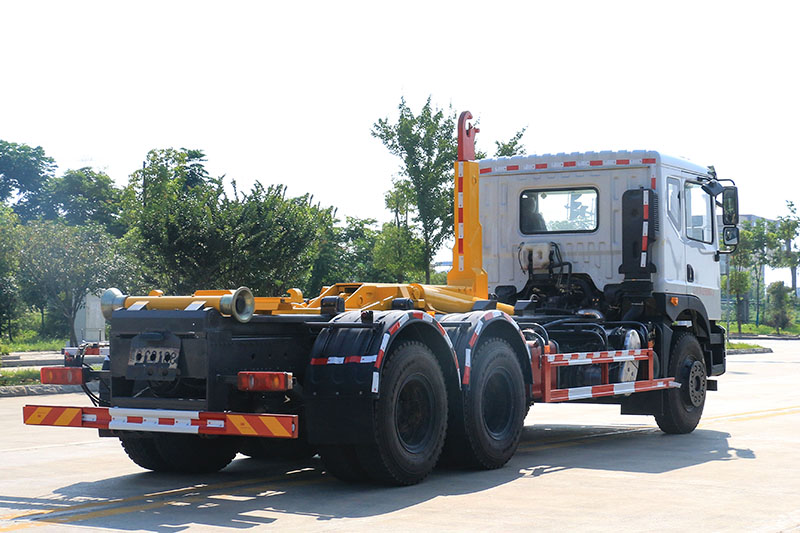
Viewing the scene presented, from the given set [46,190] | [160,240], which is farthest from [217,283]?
[46,190]

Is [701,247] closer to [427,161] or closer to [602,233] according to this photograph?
[602,233]

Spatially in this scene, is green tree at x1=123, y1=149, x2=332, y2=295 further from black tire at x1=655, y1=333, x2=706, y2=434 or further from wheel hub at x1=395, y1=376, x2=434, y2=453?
wheel hub at x1=395, y1=376, x2=434, y2=453

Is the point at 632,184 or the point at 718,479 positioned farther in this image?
the point at 632,184

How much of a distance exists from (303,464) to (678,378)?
5.15m

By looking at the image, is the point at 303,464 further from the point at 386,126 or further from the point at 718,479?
the point at 386,126

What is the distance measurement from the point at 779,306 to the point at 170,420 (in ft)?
226

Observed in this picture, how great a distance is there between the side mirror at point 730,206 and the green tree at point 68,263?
2270 centimetres

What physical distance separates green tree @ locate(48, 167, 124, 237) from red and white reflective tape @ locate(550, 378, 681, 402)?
6743cm

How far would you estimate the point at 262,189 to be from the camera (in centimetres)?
2717

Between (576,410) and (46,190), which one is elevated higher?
(46,190)

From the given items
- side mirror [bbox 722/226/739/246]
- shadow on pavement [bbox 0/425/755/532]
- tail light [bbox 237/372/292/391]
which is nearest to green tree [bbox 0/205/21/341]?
shadow on pavement [bbox 0/425/755/532]

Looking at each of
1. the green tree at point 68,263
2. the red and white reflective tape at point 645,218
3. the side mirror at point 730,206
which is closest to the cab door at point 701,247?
the side mirror at point 730,206

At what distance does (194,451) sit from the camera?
9531 millimetres

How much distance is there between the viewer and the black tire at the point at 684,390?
12867 mm
